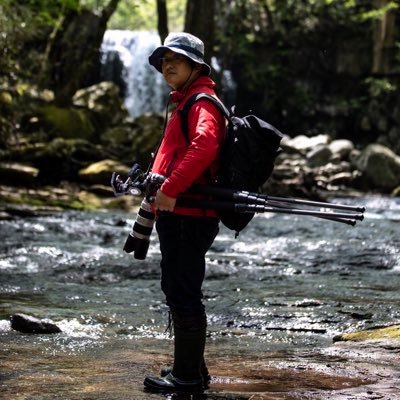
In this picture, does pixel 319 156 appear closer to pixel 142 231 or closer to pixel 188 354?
pixel 142 231

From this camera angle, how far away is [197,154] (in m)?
3.48

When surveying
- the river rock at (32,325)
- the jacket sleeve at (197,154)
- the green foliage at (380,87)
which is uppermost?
the green foliage at (380,87)

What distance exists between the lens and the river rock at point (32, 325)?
528 centimetres

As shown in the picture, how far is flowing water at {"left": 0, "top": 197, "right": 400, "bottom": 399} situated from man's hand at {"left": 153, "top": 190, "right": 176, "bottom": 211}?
953 millimetres

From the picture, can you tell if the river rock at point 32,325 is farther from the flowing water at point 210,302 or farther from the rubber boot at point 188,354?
the rubber boot at point 188,354

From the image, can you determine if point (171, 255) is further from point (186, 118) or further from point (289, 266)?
point (289, 266)

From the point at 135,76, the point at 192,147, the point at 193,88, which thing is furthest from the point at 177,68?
the point at 135,76

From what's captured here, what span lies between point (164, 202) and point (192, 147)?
1.04 feet

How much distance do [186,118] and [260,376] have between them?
1533 millimetres

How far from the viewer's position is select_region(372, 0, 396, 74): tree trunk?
26.7 meters

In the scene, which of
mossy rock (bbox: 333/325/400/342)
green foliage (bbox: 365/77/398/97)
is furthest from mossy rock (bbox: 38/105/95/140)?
mossy rock (bbox: 333/325/400/342)

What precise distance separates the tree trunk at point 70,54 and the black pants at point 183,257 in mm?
16919

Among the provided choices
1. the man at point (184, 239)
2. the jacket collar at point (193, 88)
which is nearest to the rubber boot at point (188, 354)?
the man at point (184, 239)

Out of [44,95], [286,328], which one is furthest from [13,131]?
[286,328]
